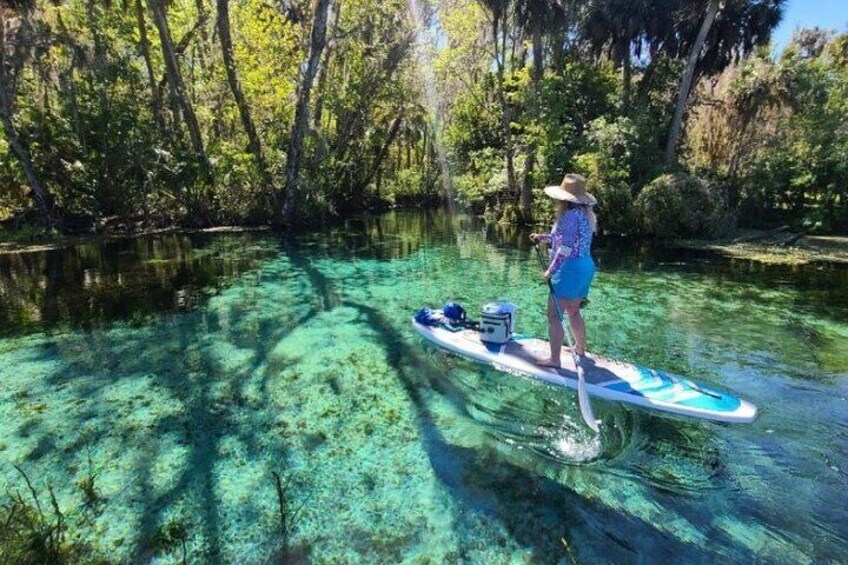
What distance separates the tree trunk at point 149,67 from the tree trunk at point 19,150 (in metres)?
3.92

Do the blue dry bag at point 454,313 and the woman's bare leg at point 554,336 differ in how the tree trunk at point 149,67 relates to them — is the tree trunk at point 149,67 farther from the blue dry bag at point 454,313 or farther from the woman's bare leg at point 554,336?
the woman's bare leg at point 554,336

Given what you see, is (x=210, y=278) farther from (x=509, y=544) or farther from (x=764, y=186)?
(x=764, y=186)

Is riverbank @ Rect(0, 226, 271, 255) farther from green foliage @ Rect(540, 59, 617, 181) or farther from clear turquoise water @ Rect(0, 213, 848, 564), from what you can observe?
green foliage @ Rect(540, 59, 617, 181)

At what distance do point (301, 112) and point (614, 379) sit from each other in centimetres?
1593

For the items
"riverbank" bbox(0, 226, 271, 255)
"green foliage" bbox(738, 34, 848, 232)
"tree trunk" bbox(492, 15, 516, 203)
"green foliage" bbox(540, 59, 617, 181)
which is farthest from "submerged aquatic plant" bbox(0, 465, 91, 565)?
"green foliage" bbox(738, 34, 848, 232)

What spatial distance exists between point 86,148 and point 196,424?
16644mm

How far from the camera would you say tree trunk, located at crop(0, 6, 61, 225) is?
1549 centimetres

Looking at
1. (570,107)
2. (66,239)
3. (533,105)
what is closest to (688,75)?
(570,107)

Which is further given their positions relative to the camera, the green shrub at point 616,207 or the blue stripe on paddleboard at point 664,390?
the green shrub at point 616,207

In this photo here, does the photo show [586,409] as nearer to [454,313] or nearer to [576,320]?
[576,320]

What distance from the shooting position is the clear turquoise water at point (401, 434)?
12.3 feet

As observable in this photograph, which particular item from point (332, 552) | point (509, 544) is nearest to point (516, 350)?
point (509, 544)

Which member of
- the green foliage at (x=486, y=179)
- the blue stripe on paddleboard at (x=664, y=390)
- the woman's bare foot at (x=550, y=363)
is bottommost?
the blue stripe on paddleboard at (x=664, y=390)

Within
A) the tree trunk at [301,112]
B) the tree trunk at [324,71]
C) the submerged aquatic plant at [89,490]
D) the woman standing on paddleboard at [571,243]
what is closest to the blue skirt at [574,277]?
the woman standing on paddleboard at [571,243]
